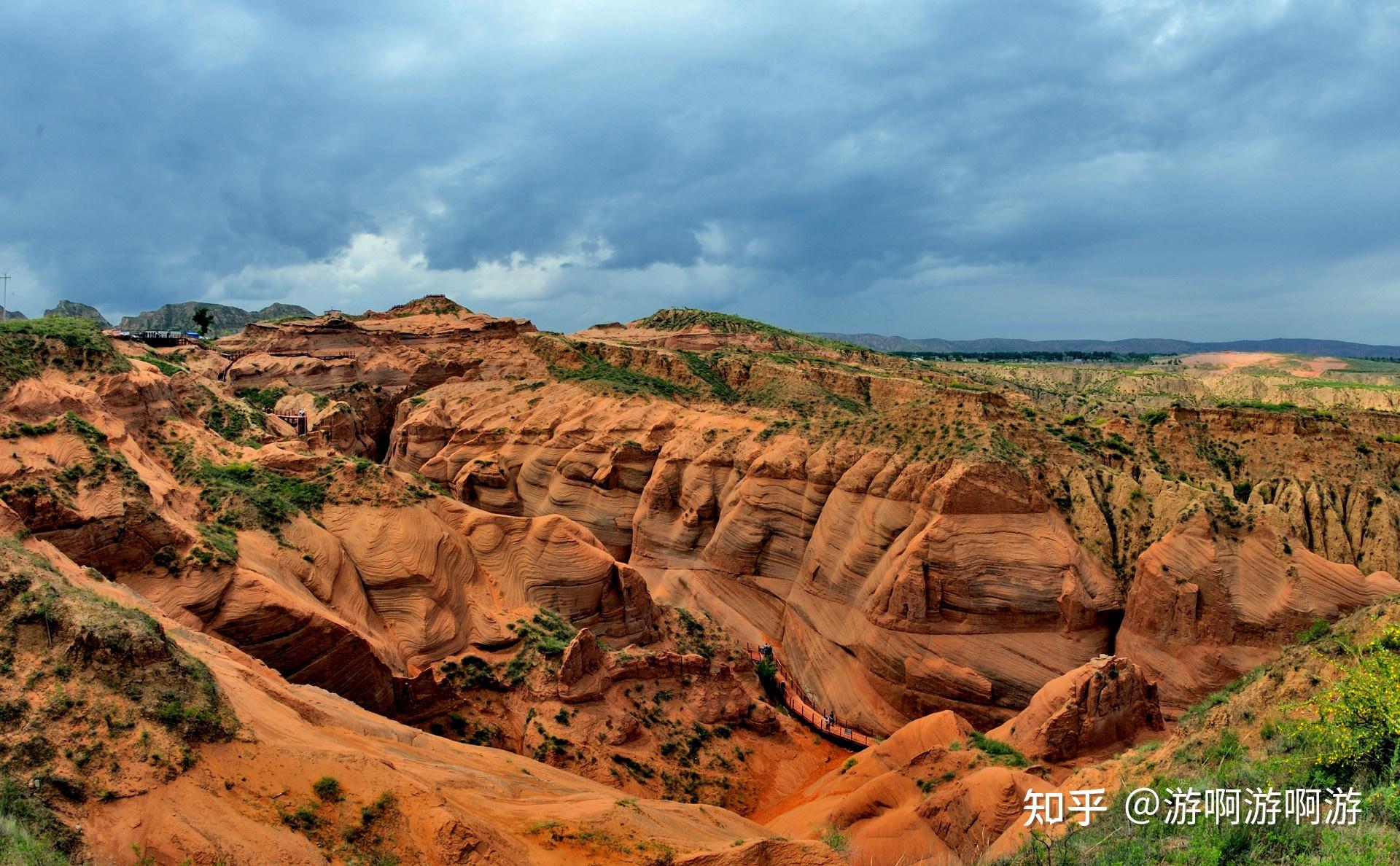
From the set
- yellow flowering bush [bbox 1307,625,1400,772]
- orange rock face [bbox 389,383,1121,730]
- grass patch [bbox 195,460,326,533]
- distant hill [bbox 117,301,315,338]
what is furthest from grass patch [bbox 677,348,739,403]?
distant hill [bbox 117,301,315,338]

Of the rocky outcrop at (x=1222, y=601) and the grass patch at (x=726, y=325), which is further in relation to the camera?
the grass patch at (x=726, y=325)

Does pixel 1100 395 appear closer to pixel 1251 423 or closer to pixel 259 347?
pixel 1251 423

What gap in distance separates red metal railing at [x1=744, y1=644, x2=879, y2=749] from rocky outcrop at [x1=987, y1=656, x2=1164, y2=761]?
7498 millimetres

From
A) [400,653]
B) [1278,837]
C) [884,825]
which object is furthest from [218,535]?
[1278,837]

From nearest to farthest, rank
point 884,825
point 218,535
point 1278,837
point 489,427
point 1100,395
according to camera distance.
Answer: point 1278,837 < point 884,825 < point 218,535 < point 489,427 < point 1100,395

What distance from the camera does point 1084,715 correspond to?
23875mm

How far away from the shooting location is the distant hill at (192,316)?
464 ft

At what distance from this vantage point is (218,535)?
73.0ft

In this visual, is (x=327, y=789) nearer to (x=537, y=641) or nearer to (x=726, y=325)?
(x=537, y=641)

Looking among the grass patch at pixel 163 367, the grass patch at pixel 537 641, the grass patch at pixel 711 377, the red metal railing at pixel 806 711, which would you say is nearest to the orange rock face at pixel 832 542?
the red metal railing at pixel 806 711

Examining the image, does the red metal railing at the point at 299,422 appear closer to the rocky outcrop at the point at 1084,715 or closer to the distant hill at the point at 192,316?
the rocky outcrop at the point at 1084,715

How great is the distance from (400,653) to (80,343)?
17849 millimetres

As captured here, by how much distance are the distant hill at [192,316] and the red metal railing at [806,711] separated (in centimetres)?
12757

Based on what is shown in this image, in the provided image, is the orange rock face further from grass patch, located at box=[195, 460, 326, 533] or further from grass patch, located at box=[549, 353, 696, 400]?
grass patch, located at box=[195, 460, 326, 533]
